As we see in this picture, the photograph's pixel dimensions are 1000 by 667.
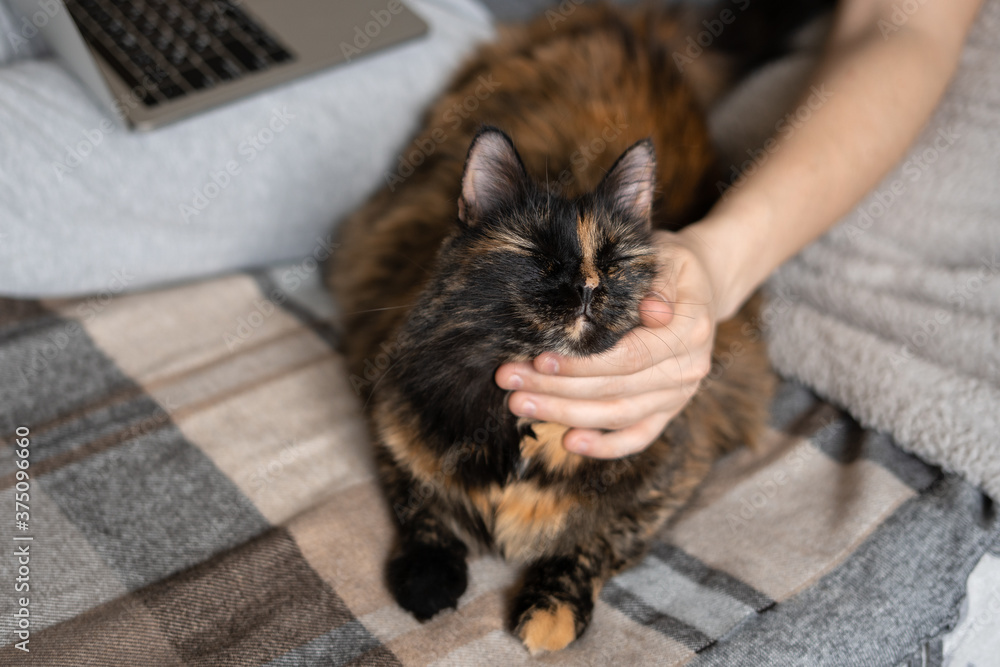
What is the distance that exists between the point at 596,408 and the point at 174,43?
4.16ft

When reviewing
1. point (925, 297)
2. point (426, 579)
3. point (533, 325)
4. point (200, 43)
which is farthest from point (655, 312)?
point (200, 43)

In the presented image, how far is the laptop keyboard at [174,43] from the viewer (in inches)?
55.4

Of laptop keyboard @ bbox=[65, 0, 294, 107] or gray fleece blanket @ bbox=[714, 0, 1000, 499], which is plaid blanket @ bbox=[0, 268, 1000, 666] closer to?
gray fleece blanket @ bbox=[714, 0, 1000, 499]

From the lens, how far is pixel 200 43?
1.50 m

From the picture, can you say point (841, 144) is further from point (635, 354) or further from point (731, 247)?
point (635, 354)

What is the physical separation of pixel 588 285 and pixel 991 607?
937mm

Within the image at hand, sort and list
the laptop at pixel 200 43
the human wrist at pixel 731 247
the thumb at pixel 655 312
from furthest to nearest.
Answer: the laptop at pixel 200 43 → the human wrist at pixel 731 247 → the thumb at pixel 655 312

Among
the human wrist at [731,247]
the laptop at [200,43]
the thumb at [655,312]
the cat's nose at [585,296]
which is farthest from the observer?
the laptop at [200,43]

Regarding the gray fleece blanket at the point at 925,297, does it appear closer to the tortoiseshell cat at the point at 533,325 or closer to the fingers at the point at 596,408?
the tortoiseshell cat at the point at 533,325

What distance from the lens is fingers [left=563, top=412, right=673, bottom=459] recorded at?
946 mm

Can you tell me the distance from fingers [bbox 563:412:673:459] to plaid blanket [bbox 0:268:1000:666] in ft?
0.82

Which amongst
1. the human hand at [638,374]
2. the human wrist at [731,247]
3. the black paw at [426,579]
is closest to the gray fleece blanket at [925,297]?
the human wrist at [731,247]

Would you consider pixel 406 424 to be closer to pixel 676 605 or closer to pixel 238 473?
pixel 238 473

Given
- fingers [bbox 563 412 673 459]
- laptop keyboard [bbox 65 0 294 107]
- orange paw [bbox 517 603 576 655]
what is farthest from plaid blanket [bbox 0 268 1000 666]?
laptop keyboard [bbox 65 0 294 107]
